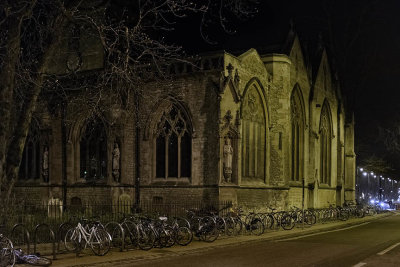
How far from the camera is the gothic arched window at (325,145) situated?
112 ft

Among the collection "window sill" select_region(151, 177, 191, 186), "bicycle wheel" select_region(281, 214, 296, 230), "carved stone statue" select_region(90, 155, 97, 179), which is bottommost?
"bicycle wheel" select_region(281, 214, 296, 230)

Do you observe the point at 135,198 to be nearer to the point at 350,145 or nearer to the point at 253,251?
the point at 253,251

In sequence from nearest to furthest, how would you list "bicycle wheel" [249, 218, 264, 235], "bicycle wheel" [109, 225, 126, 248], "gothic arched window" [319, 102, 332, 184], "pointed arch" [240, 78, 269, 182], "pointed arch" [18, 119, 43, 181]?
"bicycle wheel" [109, 225, 126, 248] < "bicycle wheel" [249, 218, 264, 235] < "pointed arch" [240, 78, 269, 182] < "pointed arch" [18, 119, 43, 181] < "gothic arched window" [319, 102, 332, 184]

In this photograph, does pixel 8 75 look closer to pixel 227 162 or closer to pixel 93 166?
pixel 227 162

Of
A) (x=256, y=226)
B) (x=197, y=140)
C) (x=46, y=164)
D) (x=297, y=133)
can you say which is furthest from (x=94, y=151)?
(x=297, y=133)

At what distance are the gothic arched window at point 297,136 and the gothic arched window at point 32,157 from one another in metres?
13.9

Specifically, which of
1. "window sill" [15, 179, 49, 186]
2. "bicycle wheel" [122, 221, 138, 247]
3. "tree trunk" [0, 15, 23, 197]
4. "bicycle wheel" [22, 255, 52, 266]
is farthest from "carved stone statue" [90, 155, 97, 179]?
"bicycle wheel" [22, 255, 52, 266]

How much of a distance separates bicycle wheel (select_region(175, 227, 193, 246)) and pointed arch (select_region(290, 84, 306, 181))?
1471 cm

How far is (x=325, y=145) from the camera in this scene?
34969mm

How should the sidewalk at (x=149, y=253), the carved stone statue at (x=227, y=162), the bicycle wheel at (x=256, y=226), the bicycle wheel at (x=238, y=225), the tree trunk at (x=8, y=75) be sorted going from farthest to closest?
1. the carved stone statue at (x=227, y=162)
2. the bicycle wheel at (x=256, y=226)
3. the bicycle wheel at (x=238, y=225)
4. the tree trunk at (x=8, y=75)
5. the sidewalk at (x=149, y=253)

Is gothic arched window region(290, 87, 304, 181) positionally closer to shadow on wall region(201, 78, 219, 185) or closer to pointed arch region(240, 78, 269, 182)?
pointed arch region(240, 78, 269, 182)

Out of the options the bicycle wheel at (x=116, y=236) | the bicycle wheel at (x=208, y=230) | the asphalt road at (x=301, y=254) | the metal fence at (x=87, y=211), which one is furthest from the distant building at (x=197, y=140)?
the bicycle wheel at (x=116, y=236)

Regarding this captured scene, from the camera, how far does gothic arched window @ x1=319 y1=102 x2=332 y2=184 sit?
3425cm

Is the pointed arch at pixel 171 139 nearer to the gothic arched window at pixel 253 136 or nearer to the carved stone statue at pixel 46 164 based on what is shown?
the gothic arched window at pixel 253 136
